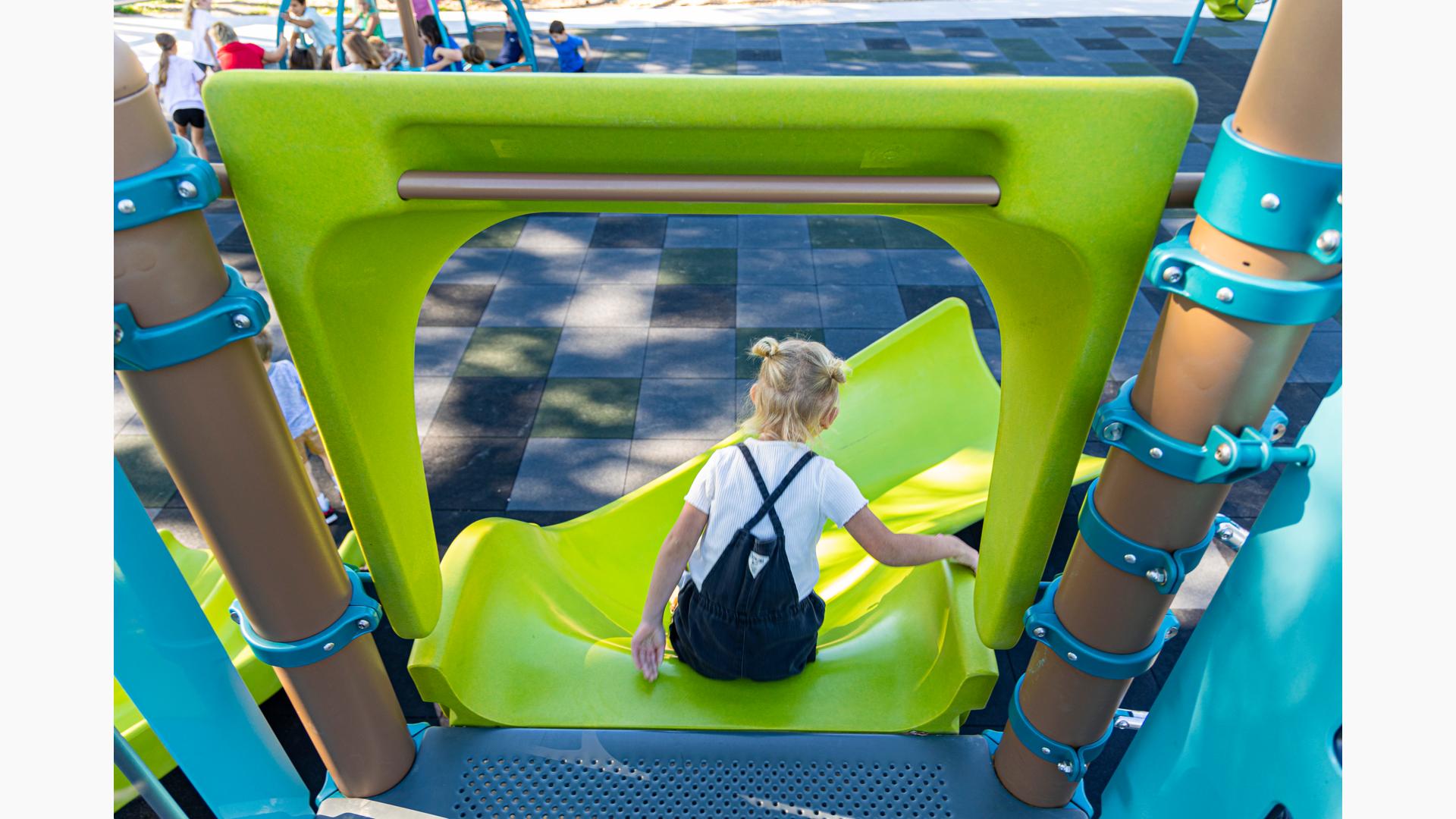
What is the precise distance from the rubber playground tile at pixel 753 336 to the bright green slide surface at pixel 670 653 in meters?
1.44

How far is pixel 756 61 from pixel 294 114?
29.1 ft

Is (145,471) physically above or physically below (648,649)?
below

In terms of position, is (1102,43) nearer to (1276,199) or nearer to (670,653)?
(670,653)

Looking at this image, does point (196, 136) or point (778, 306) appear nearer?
point (778, 306)

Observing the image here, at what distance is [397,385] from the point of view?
197 cm

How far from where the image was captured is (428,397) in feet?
14.9

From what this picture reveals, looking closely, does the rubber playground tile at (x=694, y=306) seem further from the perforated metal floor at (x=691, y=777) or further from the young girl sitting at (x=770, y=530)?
the perforated metal floor at (x=691, y=777)

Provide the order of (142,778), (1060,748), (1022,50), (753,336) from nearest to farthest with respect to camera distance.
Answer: (142,778) → (1060,748) → (753,336) → (1022,50)

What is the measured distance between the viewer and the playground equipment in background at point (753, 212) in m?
1.35

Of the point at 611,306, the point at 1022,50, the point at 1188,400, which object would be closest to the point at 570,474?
the point at 611,306

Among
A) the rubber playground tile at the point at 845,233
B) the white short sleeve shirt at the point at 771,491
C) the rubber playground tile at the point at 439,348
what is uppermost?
the white short sleeve shirt at the point at 771,491

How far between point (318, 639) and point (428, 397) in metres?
2.76

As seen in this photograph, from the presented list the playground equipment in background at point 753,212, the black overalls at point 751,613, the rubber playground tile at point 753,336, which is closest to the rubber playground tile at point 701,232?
the rubber playground tile at point 753,336

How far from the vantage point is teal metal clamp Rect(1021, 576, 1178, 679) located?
6.08 feet
